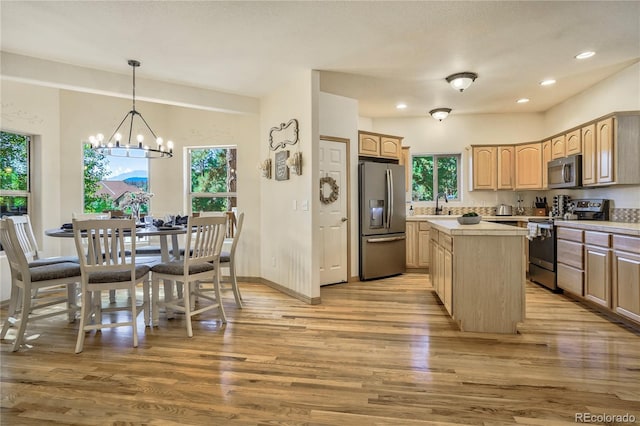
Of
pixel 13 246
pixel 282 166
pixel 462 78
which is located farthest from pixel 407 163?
pixel 13 246

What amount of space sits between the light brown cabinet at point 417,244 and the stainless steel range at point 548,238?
4.71 ft

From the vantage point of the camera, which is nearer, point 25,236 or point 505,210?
point 25,236

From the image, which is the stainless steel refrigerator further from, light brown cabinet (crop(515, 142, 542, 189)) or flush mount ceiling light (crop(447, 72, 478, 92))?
light brown cabinet (crop(515, 142, 542, 189))

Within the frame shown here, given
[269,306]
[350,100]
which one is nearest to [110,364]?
[269,306]

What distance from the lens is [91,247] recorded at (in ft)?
8.84

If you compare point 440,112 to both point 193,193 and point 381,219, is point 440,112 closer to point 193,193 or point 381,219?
point 381,219

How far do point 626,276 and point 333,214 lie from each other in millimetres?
3104

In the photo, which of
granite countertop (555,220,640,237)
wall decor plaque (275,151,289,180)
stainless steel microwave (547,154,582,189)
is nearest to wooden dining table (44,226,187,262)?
wall decor plaque (275,151,289,180)

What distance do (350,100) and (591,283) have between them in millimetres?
3619

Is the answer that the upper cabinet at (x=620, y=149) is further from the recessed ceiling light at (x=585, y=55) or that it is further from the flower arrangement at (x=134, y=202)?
the flower arrangement at (x=134, y=202)

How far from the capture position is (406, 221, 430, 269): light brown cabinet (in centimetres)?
544

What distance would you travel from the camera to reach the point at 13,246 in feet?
8.59

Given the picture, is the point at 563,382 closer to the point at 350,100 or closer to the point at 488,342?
the point at 488,342

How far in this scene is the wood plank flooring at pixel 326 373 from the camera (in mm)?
1824
